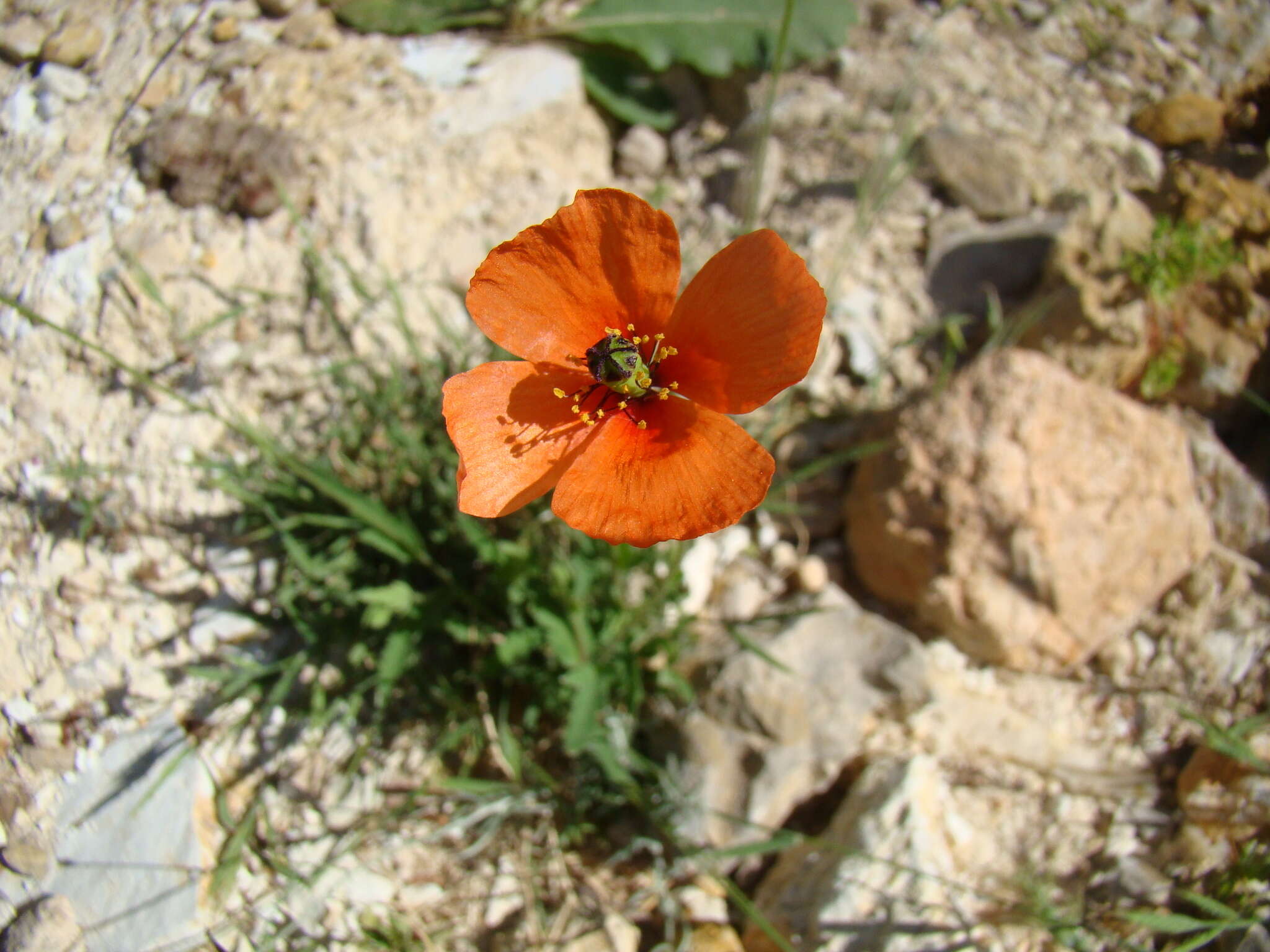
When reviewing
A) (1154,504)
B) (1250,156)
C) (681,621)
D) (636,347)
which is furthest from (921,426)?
(1250,156)

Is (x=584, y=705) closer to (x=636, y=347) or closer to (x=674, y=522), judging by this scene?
(x=674, y=522)


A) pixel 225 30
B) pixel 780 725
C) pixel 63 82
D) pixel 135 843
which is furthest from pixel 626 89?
pixel 135 843

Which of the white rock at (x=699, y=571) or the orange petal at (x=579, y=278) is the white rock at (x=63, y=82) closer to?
the orange petal at (x=579, y=278)

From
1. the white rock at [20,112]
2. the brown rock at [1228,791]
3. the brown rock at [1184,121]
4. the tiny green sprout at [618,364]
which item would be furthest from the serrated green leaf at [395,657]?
the brown rock at [1184,121]

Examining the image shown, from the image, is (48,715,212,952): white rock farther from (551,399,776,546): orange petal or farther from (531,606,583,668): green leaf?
(551,399,776,546): orange petal

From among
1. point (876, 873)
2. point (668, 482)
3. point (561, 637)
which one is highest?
point (668, 482)

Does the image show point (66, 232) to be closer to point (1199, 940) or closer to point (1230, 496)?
point (1199, 940)

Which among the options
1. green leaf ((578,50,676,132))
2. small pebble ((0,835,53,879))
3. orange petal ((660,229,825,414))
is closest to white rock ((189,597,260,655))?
small pebble ((0,835,53,879))
